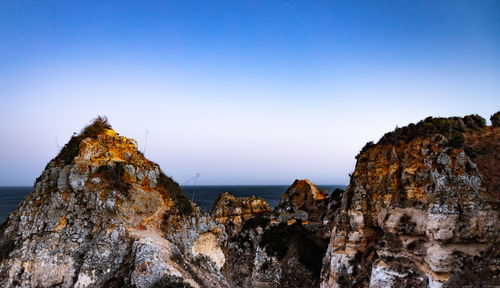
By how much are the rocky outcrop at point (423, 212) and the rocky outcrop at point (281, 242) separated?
7982 mm

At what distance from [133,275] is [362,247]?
1559cm

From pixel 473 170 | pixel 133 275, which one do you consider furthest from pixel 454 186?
pixel 133 275

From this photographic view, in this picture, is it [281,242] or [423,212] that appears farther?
[281,242]

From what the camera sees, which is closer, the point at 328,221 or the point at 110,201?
the point at 110,201

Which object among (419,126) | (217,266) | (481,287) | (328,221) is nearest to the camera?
(481,287)

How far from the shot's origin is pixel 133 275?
9.24 m

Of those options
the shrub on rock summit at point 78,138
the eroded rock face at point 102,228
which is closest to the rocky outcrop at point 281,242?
the eroded rock face at point 102,228

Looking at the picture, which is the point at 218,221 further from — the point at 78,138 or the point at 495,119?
the point at 495,119

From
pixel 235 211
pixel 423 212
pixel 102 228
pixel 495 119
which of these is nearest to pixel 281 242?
pixel 235 211

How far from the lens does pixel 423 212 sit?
53.6 feet

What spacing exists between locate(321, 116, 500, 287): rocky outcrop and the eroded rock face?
33.4 ft

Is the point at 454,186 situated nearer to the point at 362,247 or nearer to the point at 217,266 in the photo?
the point at 362,247

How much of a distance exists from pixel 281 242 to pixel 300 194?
33.9 ft

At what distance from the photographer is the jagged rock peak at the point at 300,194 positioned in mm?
39750
